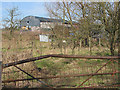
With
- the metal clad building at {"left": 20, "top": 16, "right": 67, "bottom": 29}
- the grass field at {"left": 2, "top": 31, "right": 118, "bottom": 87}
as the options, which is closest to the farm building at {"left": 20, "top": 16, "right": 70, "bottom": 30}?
the metal clad building at {"left": 20, "top": 16, "right": 67, "bottom": 29}

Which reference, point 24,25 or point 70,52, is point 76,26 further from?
point 24,25

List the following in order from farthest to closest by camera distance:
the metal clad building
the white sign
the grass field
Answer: the white sign < the metal clad building < the grass field

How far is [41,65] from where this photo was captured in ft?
13.7

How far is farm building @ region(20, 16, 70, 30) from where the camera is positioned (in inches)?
128

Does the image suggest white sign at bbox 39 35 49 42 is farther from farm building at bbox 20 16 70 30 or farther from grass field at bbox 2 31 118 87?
farm building at bbox 20 16 70 30

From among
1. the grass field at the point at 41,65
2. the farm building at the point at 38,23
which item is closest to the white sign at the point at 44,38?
the grass field at the point at 41,65

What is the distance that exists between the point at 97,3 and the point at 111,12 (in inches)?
21.8

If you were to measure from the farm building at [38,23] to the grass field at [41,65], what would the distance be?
1.03 ft

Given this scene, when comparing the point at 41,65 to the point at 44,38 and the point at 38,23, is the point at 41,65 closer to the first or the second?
the point at 44,38

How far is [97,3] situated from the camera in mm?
4062

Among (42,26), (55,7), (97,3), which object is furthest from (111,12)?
(42,26)

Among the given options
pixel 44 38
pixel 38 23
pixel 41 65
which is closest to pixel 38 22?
pixel 38 23

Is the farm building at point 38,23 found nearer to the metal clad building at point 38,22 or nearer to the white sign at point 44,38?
the metal clad building at point 38,22

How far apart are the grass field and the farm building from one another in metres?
0.32
